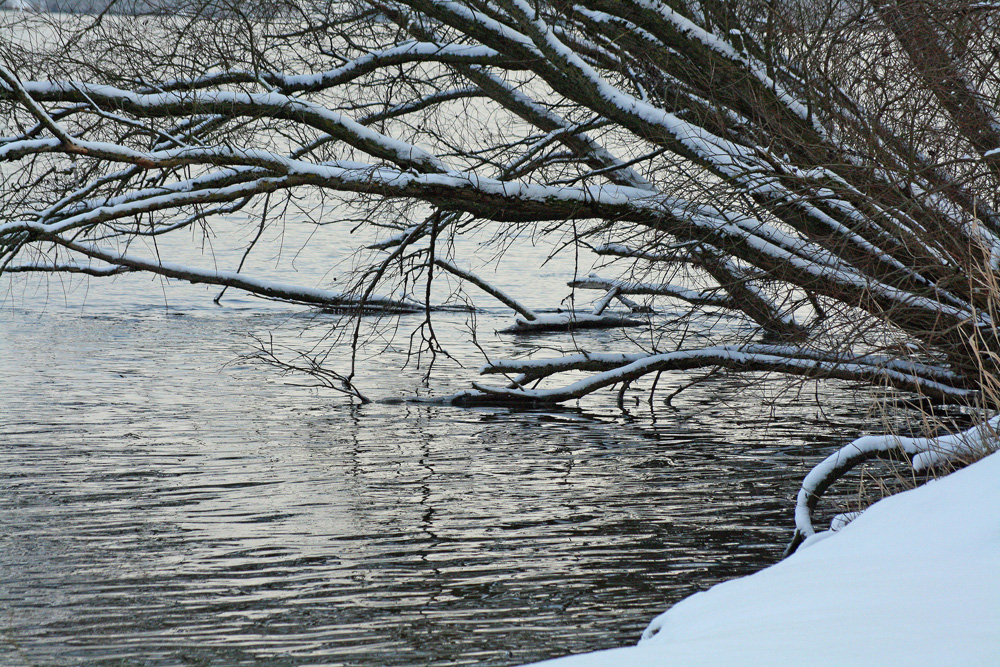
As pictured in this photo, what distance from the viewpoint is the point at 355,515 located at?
702 centimetres

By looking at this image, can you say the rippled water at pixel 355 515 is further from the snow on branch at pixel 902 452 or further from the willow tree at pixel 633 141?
the willow tree at pixel 633 141

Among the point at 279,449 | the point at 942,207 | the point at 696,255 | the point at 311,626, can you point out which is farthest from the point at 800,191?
the point at 279,449

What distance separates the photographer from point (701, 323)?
17.5m

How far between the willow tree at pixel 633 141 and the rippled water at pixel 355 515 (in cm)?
103

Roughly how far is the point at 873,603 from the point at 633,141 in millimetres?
6412

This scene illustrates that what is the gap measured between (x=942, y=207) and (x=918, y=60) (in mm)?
1017

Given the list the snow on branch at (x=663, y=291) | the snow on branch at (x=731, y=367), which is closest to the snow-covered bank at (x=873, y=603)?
the snow on branch at (x=731, y=367)

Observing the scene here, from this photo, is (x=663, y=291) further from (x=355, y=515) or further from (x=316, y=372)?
(x=355, y=515)

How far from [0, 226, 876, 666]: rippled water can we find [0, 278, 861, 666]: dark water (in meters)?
0.02

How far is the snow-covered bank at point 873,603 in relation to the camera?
284 centimetres

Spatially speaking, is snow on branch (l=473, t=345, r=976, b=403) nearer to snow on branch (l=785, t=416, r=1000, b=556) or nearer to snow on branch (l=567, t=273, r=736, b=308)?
snow on branch (l=567, t=273, r=736, b=308)

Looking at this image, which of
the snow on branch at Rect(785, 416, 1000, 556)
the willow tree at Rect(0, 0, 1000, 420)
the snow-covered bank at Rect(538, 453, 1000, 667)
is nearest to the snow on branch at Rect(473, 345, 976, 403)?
the willow tree at Rect(0, 0, 1000, 420)

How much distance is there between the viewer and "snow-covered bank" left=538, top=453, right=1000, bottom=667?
284 centimetres

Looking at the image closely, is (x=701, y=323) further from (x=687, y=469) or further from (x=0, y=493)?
(x=0, y=493)
